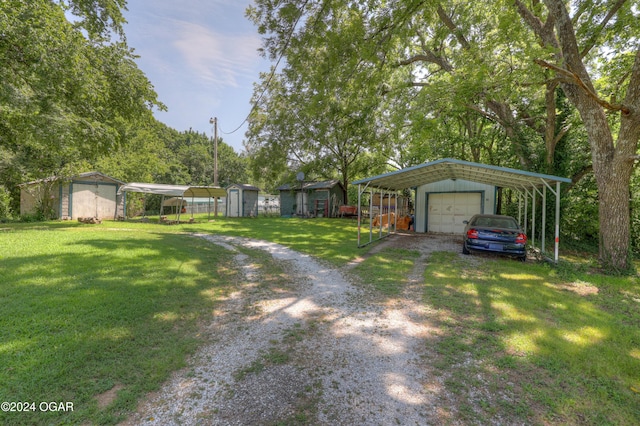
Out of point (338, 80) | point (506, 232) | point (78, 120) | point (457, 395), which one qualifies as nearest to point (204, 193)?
point (78, 120)

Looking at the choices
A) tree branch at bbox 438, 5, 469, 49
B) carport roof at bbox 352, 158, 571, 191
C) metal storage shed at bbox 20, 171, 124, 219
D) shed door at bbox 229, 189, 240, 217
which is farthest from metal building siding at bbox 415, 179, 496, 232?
metal storage shed at bbox 20, 171, 124, 219

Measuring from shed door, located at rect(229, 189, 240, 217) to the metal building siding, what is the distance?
14791mm

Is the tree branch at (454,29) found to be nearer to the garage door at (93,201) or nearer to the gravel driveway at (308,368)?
the gravel driveway at (308,368)

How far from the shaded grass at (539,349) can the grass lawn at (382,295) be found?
2 centimetres

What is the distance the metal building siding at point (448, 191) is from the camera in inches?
541

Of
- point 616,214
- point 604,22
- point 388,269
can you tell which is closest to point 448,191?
point 616,214

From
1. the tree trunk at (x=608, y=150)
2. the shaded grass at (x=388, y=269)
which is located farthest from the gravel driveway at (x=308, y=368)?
the tree trunk at (x=608, y=150)

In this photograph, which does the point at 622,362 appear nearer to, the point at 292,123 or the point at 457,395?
the point at 457,395

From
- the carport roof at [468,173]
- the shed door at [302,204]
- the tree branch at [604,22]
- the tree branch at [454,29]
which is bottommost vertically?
the shed door at [302,204]

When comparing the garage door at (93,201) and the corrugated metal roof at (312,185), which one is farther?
the corrugated metal roof at (312,185)

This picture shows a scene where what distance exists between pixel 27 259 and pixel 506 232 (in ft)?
40.5

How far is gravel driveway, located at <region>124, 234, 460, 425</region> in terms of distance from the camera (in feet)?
7.50

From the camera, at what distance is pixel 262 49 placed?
308 inches

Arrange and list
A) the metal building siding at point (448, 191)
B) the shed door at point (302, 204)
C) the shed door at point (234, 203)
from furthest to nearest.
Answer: the shed door at point (302, 204)
the shed door at point (234, 203)
the metal building siding at point (448, 191)
